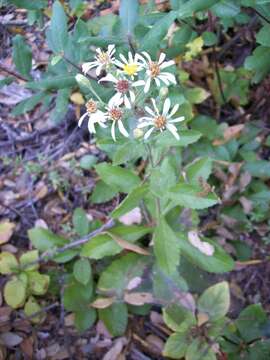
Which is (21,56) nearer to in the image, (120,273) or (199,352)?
(120,273)

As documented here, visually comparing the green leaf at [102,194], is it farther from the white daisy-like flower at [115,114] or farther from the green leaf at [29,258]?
the white daisy-like flower at [115,114]

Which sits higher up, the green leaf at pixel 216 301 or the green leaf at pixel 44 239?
the green leaf at pixel 44 239

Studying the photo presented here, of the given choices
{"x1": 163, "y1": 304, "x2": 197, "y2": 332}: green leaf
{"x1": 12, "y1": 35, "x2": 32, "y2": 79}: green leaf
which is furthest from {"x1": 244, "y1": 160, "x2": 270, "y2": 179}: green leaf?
{"x1": 12, "y1": 35, "x2": 32, "y2": 79}: green leaf

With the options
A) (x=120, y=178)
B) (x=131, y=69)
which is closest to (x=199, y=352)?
(x=120, y=178)

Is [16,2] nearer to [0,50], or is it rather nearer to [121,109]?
[0,50]

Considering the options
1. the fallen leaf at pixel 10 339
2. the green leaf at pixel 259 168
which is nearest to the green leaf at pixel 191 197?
the green leaf at pixel 259 168
